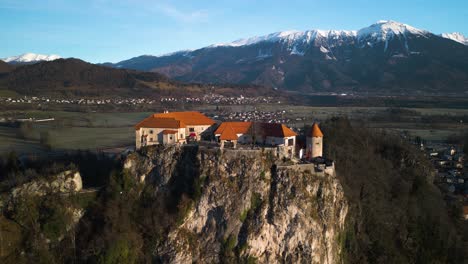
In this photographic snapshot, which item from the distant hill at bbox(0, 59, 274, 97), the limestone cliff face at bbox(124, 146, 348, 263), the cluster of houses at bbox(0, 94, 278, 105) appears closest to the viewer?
the limestone cliff face at bbox(124, 146, 348, 263)

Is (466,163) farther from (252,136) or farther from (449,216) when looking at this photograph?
(252,136)

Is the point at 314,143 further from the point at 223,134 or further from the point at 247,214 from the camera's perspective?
the point at 247,214

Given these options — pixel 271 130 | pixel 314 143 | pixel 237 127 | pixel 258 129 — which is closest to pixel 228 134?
pixel 237 127

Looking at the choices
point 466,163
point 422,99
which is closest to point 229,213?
point 466,163

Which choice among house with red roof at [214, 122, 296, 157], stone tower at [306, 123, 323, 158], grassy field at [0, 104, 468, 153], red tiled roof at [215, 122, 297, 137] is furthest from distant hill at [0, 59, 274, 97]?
stone tower at [306, 123, 323, 158]

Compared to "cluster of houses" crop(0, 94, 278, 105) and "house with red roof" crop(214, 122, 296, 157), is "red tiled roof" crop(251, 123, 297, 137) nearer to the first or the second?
"house with red roof" crop(214, 122, 296, 157)

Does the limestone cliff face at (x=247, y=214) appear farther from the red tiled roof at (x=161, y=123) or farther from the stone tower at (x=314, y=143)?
the stone tower at (x=314, y=143)
